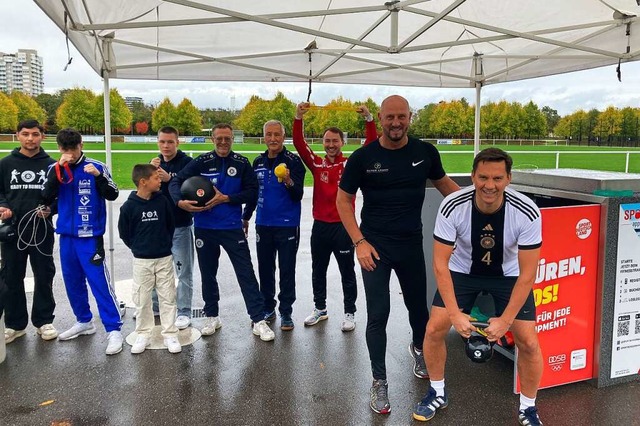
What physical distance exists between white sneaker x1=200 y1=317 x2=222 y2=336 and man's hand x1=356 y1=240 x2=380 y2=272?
1.99m

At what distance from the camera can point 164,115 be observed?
6216cm

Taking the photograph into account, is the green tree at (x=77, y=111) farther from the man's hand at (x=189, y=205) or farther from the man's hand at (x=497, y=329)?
the man's hand at (x=497, y=329)

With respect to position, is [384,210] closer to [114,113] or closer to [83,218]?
[83,218]

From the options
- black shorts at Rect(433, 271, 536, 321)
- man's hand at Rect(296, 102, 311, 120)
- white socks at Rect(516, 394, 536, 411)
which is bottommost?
white socks at Rect(516, 394, 536, 411)

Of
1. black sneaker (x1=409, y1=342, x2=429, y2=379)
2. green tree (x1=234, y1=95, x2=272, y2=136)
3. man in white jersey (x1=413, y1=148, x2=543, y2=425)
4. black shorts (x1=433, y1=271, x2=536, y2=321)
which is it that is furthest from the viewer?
green tree (x1=234, y1=95, x2=272, y2=136)

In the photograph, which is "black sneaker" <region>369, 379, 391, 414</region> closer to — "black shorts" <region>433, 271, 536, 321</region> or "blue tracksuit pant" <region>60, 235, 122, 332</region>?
"black shorts" <region>433, 271, 536, 321</region>

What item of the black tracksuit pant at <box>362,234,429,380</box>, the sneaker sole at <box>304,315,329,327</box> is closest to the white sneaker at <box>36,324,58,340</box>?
the sneaker sole at <box>304,315,329,327</box>

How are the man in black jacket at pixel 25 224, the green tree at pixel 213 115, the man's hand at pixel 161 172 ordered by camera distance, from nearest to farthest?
the man in black jacket at pixel 25 224 → the man's hand at pixel 161 172 → the green tree at pixel 213 115

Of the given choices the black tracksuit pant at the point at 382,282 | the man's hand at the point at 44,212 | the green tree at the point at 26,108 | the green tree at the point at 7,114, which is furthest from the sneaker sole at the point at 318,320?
the green tree at the point at 26,108

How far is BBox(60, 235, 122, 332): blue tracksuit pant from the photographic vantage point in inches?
160

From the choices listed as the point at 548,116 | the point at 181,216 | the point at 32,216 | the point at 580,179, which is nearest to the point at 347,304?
the point at 181,216

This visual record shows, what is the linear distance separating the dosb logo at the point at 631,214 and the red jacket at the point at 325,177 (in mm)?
2094

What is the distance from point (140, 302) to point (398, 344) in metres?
2.34

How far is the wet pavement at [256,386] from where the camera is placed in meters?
3.04
